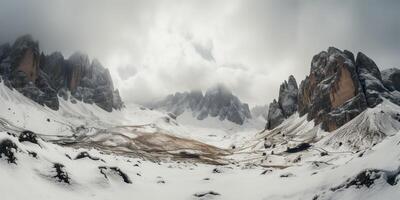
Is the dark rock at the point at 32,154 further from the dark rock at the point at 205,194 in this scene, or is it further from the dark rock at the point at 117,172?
the dark rock at the point at 205,194

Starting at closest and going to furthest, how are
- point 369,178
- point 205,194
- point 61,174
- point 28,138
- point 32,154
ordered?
point 369,178
point 32,154
point 61,174
point 28,138
point 205,194

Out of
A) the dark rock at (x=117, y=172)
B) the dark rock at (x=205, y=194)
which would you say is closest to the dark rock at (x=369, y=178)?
the dark rock at (x=205, y=194)

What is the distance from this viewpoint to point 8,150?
40344 mm

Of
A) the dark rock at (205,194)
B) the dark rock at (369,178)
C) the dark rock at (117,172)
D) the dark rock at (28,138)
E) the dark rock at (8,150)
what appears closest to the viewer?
the dark rock at (369,178)

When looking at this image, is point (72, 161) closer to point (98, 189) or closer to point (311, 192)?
point (98, 189)

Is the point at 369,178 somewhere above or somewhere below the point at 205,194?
below

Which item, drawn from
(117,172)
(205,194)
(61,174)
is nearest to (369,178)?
(205,194)

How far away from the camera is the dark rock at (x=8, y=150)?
39.8 meters

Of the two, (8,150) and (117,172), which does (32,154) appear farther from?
(117,172)

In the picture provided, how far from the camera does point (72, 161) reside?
5266 centimetres

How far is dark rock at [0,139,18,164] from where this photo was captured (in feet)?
131

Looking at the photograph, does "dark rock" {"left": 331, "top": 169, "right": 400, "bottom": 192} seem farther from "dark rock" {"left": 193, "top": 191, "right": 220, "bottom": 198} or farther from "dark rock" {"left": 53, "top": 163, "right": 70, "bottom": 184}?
"dark rock" {"left": 53, "top": 163, "right": 70, "bottom": 184}

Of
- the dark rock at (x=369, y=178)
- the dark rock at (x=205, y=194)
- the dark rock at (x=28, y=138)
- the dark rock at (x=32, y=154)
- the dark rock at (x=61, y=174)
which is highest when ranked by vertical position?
the dark rock at (x=28, y=138)

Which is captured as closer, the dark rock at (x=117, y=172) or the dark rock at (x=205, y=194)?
the dark rock at (x=205, y=194)
